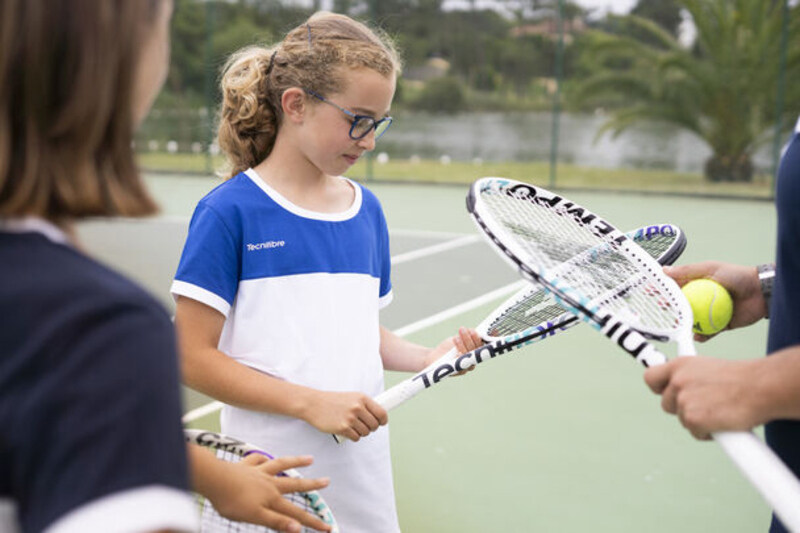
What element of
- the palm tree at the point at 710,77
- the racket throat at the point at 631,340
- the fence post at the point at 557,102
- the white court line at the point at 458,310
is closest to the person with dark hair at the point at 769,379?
the racket throat at the point at 631,340

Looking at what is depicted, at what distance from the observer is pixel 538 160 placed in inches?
431

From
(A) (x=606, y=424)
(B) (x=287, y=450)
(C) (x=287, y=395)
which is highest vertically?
(C) (x=287, y=395)

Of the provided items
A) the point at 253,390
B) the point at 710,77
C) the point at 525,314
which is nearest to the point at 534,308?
the point at 525,314

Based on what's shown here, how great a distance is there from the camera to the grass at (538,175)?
10.2m

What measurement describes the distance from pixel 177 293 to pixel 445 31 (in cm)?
1059

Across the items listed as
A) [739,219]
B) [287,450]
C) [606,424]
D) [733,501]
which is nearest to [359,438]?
[287,450]

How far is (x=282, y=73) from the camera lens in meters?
1.70

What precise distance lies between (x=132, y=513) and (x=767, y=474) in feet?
2.46

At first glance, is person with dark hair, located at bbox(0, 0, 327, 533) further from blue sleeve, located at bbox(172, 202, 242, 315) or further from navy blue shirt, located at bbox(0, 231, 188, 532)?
blue sleeve, located at bbox(172, 202, 242, 315)

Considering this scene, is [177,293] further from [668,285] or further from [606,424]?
[606,424]

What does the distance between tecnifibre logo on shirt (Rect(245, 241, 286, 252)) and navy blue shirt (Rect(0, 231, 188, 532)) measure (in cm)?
95

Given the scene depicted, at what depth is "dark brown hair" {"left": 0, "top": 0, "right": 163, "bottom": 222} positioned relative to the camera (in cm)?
59

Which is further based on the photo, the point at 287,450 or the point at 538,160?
the point at 538,160

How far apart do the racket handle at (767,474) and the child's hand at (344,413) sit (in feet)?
1.99
